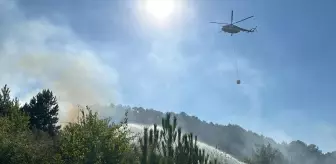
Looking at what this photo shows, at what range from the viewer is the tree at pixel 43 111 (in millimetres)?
78250

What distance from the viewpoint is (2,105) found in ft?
219

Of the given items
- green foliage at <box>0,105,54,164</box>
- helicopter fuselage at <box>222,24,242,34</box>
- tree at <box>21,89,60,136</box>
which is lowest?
green foliage at <box>0,105,54,164</box>

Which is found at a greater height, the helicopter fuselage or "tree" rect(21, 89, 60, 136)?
the helicopter fuselage

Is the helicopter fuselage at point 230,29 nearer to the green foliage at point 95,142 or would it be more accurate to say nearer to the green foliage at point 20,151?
the green foliage at point 95,142

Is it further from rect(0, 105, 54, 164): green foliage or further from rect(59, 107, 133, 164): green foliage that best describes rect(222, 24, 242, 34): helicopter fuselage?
rect(0, 105, 54, 164): green foliage

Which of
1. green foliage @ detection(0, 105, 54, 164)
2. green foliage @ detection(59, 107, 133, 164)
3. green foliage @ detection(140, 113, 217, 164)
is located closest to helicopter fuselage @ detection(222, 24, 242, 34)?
green foliage @ detection(59, 107, 133, 164)

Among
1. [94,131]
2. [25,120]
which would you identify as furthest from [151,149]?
[25,120]

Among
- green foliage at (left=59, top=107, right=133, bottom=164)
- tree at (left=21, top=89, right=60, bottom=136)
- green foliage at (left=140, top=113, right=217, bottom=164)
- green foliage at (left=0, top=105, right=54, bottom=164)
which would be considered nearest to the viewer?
green foliage at (left=140, top=113, right=217, bottom=164)

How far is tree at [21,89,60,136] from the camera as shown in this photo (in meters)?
78.2

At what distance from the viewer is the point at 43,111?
260ft

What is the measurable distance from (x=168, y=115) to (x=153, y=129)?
1.78m

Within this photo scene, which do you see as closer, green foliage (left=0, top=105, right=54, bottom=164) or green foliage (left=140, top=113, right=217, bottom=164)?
green foliage (left=140, top=113, right=217, bottom=164)

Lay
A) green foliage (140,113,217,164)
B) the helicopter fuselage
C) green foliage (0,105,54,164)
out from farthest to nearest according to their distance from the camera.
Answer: the helicopter fuselage → green foliage (0,105,54,164) → green foliage (140,113,217,164)

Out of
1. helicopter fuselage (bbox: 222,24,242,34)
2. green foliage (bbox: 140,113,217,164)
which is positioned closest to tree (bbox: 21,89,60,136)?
helicopter fuselage (bbox: 222,24,242,34)
